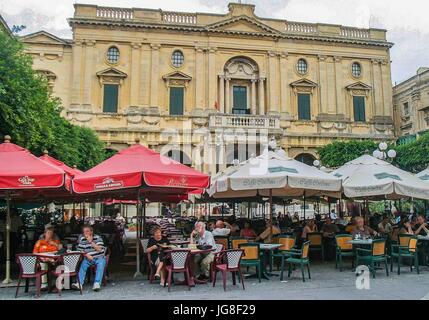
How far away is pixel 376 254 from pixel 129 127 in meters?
25.9

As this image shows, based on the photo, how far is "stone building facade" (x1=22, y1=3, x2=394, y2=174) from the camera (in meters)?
33.2

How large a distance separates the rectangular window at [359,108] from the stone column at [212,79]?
1240 centimetres

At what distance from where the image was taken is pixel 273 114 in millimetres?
35375

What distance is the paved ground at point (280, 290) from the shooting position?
25.8ft

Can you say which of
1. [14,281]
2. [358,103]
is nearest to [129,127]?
[358,103]

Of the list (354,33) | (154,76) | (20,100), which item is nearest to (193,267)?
(20,100)

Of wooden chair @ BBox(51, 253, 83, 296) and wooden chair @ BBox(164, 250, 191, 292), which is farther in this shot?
wooden chair @ BBox(164, 250, 191, 292)

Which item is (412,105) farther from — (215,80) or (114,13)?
(114,13)

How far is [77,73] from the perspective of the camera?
33.3 m

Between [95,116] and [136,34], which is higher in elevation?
[136,34]

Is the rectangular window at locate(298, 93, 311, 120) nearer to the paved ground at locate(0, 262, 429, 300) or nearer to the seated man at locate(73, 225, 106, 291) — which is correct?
the paved ground at locate(0, 262, 429, 300)

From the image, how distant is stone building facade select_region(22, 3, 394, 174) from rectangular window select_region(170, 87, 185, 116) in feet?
0.26

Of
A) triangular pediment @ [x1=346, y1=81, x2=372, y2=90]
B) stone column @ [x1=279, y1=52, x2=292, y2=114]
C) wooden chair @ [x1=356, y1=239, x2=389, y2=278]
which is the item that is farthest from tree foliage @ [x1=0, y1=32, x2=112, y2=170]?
triangular pediment @ [x1=346, y1=81, x2=372, y2=90]
